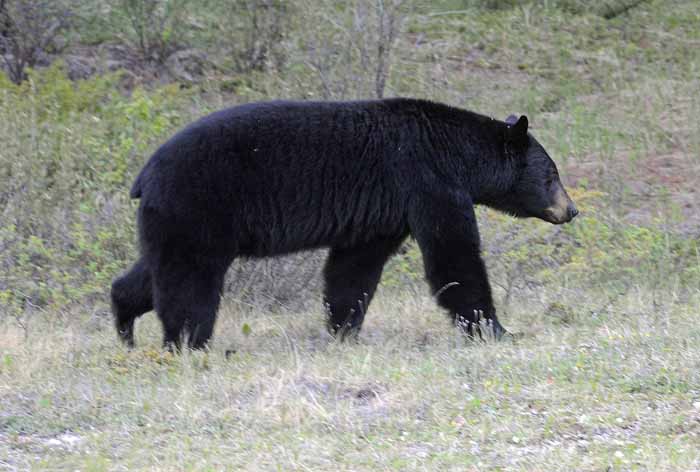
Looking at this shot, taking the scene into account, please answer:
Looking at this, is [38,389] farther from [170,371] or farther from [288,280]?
[288,280]

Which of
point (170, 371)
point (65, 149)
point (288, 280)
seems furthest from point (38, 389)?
point (65, 149)

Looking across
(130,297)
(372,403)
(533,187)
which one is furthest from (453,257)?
(130,297)

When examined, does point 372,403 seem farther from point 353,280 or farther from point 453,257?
point 353,280

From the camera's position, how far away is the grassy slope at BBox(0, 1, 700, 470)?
203 inches

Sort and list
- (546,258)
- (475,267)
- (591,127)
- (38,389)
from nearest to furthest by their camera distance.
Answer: (38,389)
(475,267)
(546,258)
(591,127)

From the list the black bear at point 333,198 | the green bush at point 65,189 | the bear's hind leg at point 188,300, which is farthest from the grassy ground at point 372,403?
the green bush at point 65,189

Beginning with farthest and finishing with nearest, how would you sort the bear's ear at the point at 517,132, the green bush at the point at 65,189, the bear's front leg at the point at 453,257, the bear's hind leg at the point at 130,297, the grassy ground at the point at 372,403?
the green bush at the point at 65,189 < the bear's ear at the point at 517,132 < the bear's hind leg at the point at 130,297 < the bear's front leg at the point at 453,257 < the grassy ground at the point at 372,403

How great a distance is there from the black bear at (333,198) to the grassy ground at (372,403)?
1.38 feet

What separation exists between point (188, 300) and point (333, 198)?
1.23 m

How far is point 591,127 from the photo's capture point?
542 inches

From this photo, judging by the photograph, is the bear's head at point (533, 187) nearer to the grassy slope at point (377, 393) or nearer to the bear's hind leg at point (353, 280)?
the grassy slope at point (377, 393)

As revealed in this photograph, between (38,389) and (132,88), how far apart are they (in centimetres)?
908

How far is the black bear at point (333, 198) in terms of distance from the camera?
7078 mm

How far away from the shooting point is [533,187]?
8.32m
